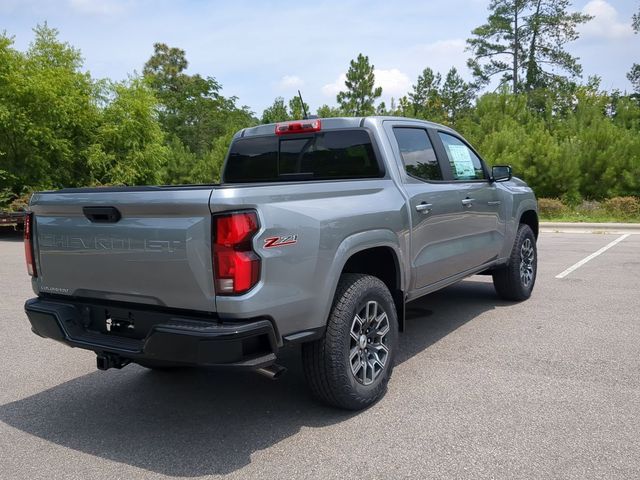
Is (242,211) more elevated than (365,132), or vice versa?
(365,132)

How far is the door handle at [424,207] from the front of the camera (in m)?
4.32

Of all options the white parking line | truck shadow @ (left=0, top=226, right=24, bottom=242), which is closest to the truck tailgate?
the white parking line

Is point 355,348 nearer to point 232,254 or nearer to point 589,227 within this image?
point 232,254

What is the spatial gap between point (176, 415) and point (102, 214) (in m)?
1.42

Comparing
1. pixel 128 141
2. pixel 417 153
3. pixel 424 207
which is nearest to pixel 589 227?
pixel 417 153

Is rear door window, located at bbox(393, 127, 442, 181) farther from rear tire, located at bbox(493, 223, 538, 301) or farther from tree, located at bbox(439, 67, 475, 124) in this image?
tree, located at bbox(439, 67, 475, 124)

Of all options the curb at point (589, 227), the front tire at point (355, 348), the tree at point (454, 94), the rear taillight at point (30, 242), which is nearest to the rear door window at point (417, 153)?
the front tire at point (355, 348)

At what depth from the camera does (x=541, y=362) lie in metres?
4.44

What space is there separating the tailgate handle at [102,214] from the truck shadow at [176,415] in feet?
4.30

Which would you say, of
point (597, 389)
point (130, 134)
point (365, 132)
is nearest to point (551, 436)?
point (597, 389)

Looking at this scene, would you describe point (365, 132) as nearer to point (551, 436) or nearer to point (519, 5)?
point (551, 436)

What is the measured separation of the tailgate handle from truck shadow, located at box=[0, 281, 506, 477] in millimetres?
1311

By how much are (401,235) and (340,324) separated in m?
0.98

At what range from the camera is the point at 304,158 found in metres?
4.66
